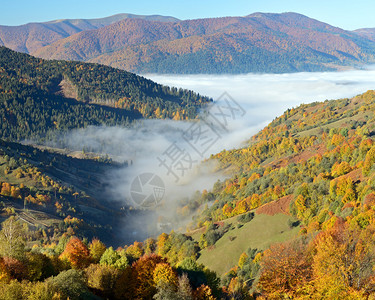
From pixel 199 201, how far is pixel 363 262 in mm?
136408

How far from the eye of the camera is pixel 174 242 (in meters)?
96.5

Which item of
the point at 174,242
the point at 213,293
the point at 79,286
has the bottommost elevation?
the point at 174,242

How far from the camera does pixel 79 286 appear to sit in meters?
35.9

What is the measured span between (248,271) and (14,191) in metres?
127

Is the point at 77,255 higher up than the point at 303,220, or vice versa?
the point at 77,255

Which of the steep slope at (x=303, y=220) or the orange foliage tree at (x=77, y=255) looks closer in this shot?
the steep slope at (x=303, y=220)

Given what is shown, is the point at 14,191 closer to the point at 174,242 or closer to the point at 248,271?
the point at 174,242

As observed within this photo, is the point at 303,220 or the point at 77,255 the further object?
the point at 303,220

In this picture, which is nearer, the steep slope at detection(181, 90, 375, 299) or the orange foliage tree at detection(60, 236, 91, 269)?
the steep slope at detection(181, 90, 375, 299)

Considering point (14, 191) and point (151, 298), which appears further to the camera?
point (14, 191)

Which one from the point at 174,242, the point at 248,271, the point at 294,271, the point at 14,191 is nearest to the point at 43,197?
the point at 14,191

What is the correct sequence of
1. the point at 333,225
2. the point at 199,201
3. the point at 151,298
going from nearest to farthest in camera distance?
the point at 151,298, the point at 333,225, the point at 199,201

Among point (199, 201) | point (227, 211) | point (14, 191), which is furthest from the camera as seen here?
point (199, 201)

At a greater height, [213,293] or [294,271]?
[294,271]
